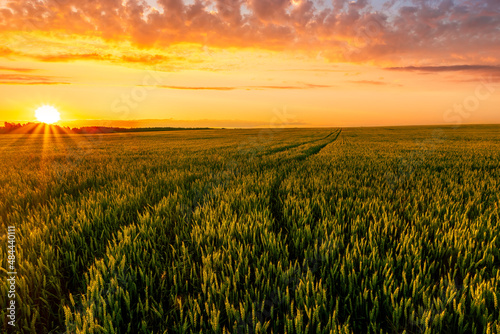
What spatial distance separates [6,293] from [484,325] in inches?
120

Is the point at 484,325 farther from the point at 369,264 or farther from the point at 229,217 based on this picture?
the point at 229,217

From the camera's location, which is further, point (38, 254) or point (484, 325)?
point (38, 254)

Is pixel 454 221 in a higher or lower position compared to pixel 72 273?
higher

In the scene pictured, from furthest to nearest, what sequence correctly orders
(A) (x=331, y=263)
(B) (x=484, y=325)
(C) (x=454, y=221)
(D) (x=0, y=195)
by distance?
(D) (x=0, y=195), (C) (x=454, y=221), (A) (x=331, y=263), (B) (x=484, y=325)

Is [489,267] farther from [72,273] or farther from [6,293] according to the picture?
[6,293]

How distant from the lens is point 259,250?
2215 mm

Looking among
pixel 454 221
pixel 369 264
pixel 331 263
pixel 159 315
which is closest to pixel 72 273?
pixel 159 315

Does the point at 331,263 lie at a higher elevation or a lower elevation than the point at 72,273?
higher

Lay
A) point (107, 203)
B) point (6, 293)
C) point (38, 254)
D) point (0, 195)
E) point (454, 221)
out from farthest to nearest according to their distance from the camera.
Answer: point (0, 195) → point (107, 203) → point (454, 221) → point (38, 254) → point (6, 293)

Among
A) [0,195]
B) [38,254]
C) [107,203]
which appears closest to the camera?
[38,254]

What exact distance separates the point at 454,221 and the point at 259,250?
2.40m

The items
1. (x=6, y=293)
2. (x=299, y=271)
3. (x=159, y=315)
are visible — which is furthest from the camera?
(x=299, y=271)

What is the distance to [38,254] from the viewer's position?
2.20 m

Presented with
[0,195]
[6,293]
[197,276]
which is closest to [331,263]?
[197,276]
